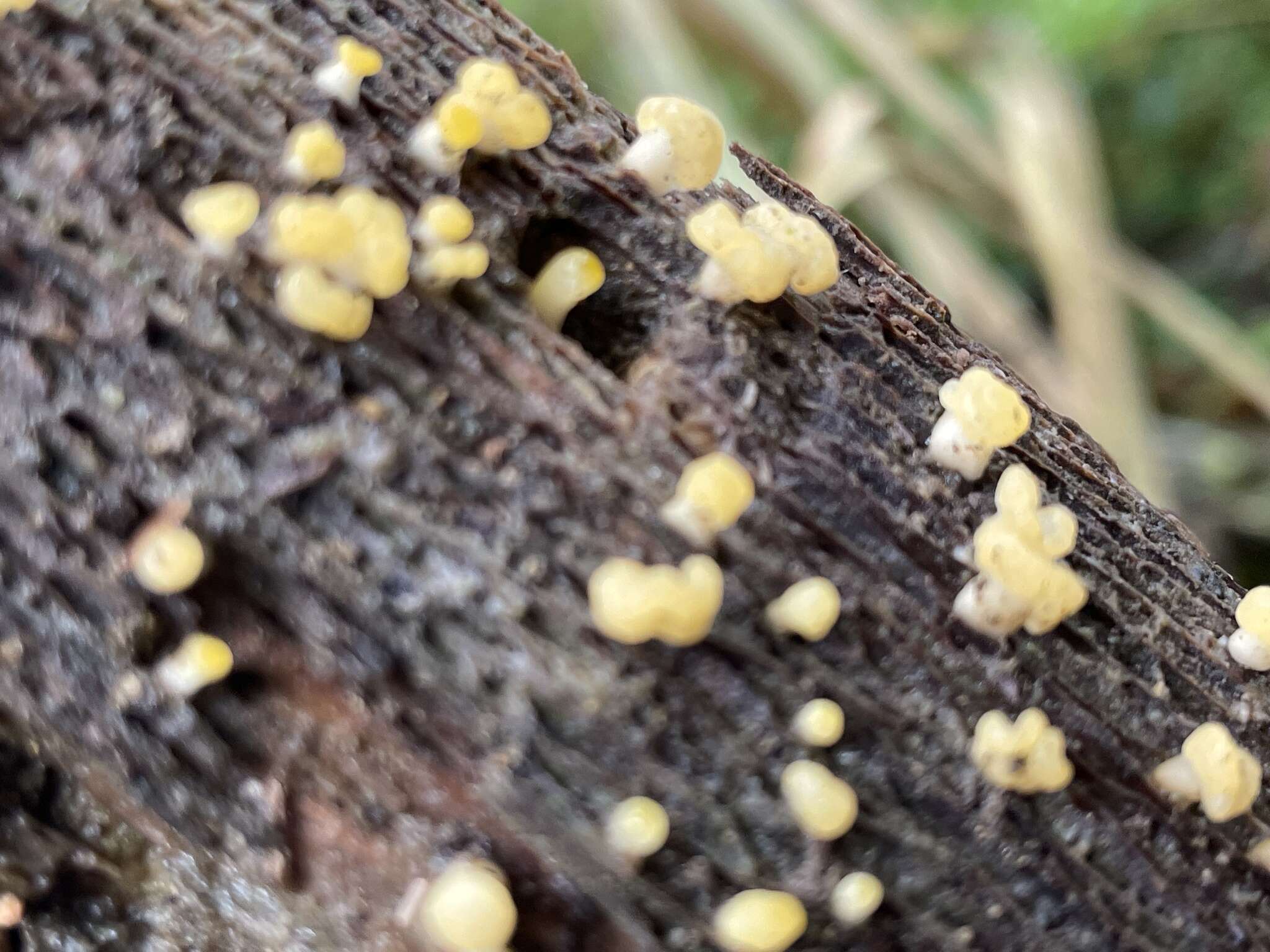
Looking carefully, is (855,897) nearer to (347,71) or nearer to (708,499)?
(708,499)

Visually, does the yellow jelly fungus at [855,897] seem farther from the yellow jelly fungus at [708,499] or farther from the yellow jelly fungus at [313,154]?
the yellow jelly fungus at [313,154]

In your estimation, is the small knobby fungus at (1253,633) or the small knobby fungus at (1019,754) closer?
the small knobby fungus at (1019,754)

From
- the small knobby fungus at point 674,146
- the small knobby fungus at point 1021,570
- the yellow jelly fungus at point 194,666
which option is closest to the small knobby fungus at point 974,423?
the small knobby fungus at point 1021,570

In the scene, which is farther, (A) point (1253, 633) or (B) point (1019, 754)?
(A) point (1253, 633)

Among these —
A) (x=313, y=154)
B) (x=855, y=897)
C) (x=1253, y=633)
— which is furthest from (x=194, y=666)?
(x=1253, y=633)

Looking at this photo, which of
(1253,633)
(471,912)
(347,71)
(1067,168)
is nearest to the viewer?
(471,912)

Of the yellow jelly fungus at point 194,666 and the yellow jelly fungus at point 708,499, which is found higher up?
the yellow jelly fungus at point 708,499

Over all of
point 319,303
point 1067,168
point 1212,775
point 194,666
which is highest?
point 1067,168

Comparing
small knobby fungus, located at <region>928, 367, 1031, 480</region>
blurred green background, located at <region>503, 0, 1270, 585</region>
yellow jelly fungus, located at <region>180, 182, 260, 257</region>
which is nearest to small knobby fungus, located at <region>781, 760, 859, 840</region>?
small knobby fungus, located at <region>928, 367, 1031, 480</region>
